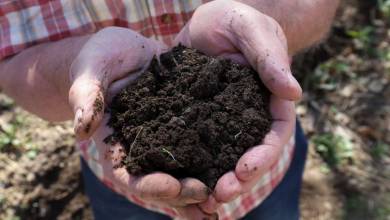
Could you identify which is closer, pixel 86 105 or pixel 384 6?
pixel 86 105

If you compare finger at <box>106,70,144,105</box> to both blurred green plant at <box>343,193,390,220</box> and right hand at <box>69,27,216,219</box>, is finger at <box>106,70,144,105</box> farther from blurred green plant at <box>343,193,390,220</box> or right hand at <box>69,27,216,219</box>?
blurred green plant at <box>343,193,390,220</box>

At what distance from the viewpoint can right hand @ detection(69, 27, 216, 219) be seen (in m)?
1.25

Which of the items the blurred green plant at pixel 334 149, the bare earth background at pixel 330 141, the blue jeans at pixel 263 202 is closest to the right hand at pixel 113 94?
the blue jeans at pixel 263 202

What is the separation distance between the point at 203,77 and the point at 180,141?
0.72ft

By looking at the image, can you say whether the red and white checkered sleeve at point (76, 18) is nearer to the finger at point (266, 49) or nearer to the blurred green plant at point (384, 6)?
the finger at point (266, 49)

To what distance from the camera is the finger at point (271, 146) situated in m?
1.28

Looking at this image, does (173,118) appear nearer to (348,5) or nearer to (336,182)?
(336,182)

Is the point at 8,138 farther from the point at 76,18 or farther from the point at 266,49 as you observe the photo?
the point at 266,49

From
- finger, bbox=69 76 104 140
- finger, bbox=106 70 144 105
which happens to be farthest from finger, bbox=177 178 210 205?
finger, bbox=106 70 144 105

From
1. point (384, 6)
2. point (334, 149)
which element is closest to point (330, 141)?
point (334, 149)

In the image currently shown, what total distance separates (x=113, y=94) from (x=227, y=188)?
1.54ft

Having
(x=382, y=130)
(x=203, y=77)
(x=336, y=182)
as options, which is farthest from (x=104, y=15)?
(x=382, y=130)

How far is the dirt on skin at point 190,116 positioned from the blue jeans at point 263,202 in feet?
2.41

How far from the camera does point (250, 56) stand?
143 centimetres
